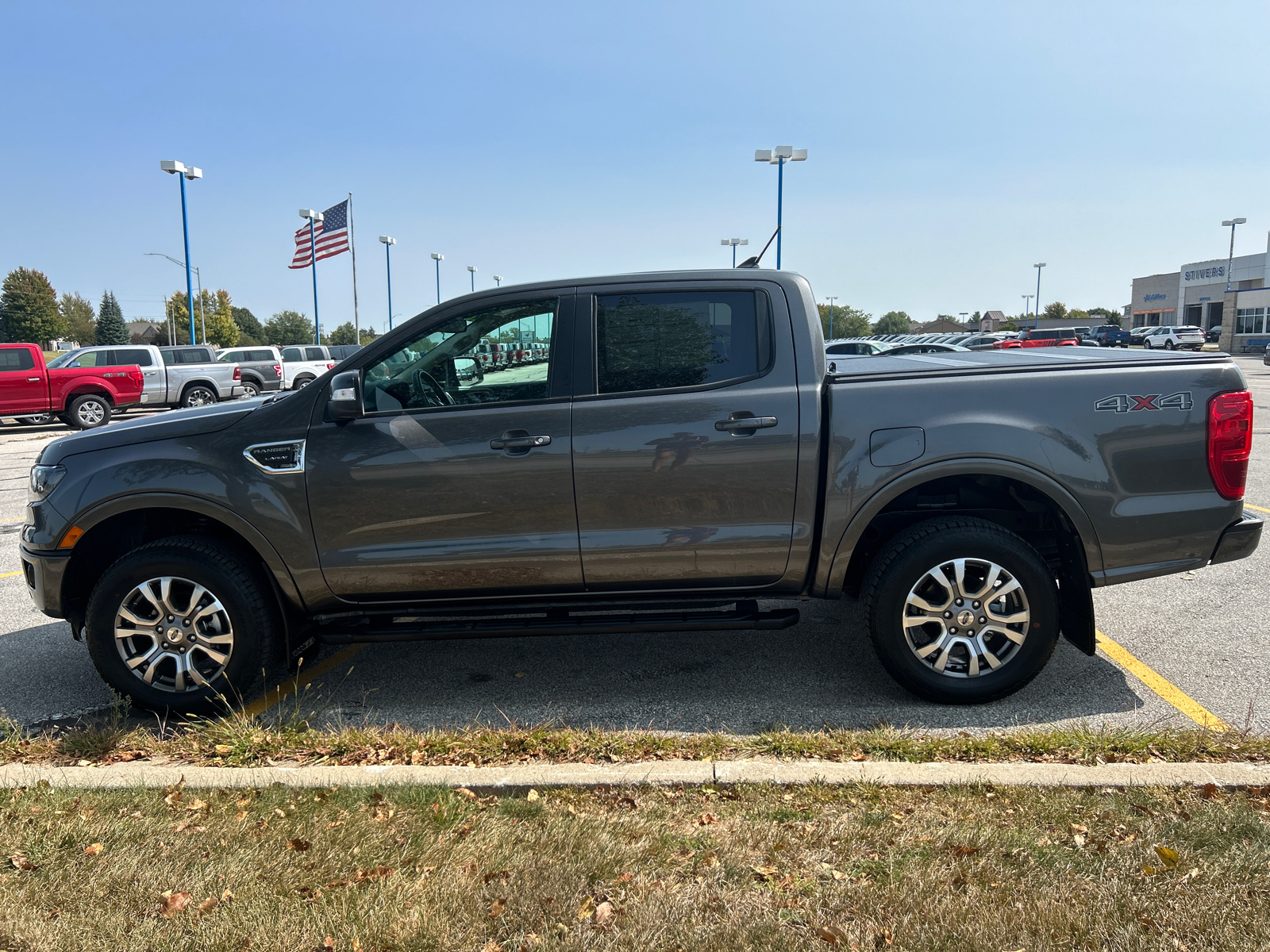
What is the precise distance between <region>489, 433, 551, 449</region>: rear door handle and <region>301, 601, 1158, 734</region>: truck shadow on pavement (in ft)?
4.10

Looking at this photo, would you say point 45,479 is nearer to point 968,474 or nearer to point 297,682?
point 297,682

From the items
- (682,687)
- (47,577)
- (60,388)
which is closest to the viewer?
(47,577)

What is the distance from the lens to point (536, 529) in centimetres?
419

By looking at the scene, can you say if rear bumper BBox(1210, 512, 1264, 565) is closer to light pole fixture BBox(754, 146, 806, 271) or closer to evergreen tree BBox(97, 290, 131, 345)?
light pole fixture BBox(754, 146, 806, 271)

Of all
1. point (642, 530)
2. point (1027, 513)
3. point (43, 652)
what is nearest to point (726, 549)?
point (642, 530)

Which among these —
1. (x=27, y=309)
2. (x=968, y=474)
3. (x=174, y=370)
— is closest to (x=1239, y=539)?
(x=968, y=474)

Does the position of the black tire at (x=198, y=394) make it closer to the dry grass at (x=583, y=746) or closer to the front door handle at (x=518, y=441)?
the dry grass at (x=583, y=746)

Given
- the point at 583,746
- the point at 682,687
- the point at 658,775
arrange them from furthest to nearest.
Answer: the point at 682,687 → the point at 583,746 → the point at 658,775

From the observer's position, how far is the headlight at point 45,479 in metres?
4.35

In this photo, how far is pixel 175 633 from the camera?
4.24 metres

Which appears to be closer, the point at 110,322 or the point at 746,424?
the point at 746,424

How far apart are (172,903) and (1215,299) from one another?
281 ft

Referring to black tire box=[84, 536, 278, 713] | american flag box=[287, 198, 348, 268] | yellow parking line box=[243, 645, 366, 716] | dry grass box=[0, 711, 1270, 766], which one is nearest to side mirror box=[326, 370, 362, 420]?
black tire box=[84, 536, 278, 713]

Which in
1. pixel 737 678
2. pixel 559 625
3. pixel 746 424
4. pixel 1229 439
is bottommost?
pixel 737 678
